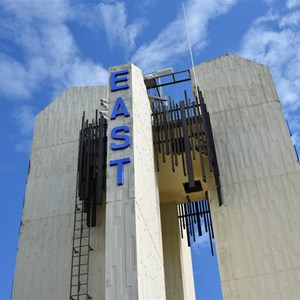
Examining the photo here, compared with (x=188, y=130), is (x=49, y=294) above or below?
below

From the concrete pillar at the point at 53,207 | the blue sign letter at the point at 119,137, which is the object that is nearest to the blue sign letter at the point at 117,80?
the blue sign letter at the point at 119,137

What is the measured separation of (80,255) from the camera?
1512 centimetres

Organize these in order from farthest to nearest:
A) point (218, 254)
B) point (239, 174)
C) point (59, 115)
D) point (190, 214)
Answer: point (190, 214), point (59, 115), point (239, 174), point (218, 254)

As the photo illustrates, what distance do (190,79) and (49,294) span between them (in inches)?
423

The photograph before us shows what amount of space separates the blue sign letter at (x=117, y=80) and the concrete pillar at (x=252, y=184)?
16.6 feet

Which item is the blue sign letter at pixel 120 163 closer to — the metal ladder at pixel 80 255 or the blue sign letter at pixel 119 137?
the blue sign letter at pixel 119 137

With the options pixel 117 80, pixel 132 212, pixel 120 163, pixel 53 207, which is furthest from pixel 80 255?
pixel 117 80

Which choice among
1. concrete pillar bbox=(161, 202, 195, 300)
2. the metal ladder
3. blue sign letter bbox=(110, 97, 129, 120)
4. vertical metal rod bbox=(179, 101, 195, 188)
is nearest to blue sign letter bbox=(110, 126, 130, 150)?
blue sign letter bbox=(110, 97, 129, 120)

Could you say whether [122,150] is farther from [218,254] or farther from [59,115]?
[59,115]

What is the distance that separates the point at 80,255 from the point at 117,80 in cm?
642

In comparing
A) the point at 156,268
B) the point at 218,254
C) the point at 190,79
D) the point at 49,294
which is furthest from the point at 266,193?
the point at 49,294

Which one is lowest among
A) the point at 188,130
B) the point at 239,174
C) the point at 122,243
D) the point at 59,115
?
the point at 122,243

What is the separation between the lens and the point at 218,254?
14.4 m

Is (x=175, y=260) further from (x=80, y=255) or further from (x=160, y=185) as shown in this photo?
(x=80, y=255)
